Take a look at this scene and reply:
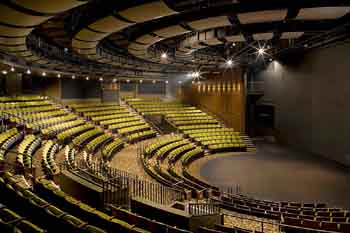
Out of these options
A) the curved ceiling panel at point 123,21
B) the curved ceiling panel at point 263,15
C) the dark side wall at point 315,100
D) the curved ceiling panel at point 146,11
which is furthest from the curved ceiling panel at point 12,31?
the dark side wall at point 315,100

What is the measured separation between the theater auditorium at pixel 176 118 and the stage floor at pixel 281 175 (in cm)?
9

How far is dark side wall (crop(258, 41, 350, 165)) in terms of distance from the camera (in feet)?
46.2

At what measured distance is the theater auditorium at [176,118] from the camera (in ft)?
19.7

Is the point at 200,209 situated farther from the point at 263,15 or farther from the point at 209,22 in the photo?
the point at 263,15

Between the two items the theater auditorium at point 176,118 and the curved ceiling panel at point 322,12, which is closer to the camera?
the theater auditorium at point 176,118

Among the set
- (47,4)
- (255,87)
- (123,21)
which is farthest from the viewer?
(255,87)

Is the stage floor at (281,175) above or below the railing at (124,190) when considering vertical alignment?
below

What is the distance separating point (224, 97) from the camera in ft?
73.1

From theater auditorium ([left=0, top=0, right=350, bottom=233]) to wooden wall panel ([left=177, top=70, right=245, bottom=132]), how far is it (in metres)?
0.12

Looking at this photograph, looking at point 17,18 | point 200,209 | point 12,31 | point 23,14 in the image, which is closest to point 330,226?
point 200,209

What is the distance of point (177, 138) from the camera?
18.3 meters

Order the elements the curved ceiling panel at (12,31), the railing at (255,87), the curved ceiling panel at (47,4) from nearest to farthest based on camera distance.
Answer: the curved ceiling panel at (47,4) → the curved ceiling panel at (12,31) → the railing at (255,87)

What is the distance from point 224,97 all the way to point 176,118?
13.6 ft

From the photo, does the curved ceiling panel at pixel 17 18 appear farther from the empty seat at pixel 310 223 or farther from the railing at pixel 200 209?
the empty seat at pixel 310 223
